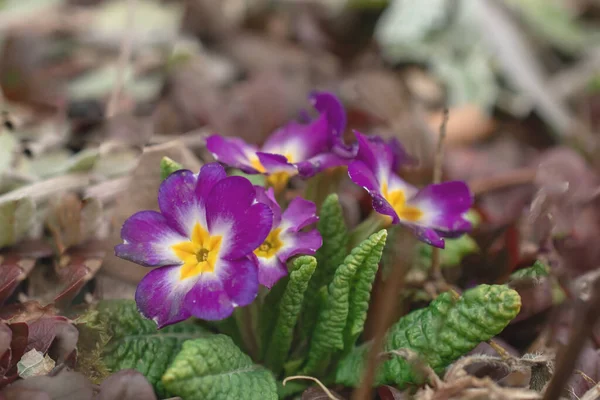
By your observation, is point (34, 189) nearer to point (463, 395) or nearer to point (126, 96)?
point (126, 96)

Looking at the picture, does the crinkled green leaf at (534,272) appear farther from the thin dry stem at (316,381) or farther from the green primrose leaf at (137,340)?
the green primrose leaf at (137,340)

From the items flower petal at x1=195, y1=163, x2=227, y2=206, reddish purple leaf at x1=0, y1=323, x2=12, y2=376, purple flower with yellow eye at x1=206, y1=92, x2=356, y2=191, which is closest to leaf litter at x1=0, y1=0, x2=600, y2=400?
reddish purple leaf at x1=0, y1=323, x2=12, y2=376

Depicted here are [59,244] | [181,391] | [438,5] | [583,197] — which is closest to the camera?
[181,391]

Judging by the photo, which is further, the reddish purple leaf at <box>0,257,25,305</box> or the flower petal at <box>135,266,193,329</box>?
the reddish purple leaf at <box>0,257,25,305</box>

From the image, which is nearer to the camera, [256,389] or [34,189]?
[256,389]

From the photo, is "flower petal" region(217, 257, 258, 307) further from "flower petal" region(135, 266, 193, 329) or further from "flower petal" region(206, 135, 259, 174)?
"flower petal" region(206, 135, 259, 174)

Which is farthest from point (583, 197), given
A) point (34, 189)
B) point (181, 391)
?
point (34, 189)
